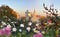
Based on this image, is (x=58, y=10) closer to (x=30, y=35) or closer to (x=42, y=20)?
(x=42, y=20)

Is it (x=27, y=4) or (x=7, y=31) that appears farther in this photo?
(x=27, y=4)

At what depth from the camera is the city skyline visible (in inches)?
49.8

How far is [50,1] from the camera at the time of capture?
127 cm

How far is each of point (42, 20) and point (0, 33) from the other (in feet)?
1.30

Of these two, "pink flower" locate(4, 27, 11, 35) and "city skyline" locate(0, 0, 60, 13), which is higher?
"city skyline" locate(0, 0, 60, 13)

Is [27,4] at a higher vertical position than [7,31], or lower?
higher

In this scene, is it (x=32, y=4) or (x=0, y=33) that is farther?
(x=32, y=4)

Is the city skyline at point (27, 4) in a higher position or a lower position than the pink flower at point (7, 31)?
higher

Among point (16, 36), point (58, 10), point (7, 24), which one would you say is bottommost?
point (16, 36)

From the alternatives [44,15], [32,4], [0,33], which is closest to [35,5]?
[32,4]

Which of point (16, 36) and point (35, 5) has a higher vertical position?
point (35, 5)

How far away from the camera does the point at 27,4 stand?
1.29 m

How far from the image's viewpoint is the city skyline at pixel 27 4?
4.15 feet

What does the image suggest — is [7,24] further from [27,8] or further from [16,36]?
[27,8]
